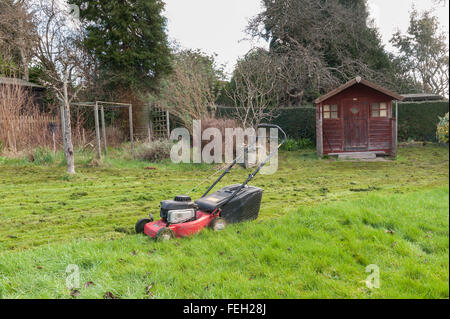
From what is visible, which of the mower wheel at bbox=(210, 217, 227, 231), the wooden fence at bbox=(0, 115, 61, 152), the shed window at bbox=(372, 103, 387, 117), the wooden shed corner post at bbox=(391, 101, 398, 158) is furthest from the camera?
the shed window at bbox=(372, 103, 387, 117)

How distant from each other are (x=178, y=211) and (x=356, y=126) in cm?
848

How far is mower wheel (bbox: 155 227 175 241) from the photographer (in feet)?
8.94

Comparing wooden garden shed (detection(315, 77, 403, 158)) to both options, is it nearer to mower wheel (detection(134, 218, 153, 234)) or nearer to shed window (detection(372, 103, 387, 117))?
shed window (detection(372, 103, 387, 117))

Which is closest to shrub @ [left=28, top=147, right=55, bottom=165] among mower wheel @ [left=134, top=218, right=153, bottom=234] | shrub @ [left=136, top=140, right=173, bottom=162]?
shrub @ [left=136, top=140, right=173, bottom=162]

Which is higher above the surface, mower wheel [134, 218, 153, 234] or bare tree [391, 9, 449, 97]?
bare tree [391, 9, 449, 97]

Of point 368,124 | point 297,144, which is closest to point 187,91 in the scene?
point 297,144

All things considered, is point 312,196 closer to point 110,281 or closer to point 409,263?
point 409,263

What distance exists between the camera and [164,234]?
2746 mm

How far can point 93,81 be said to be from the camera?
41.5 feet

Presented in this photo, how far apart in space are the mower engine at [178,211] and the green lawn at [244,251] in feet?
0.61

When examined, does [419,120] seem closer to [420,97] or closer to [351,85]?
[420,97]

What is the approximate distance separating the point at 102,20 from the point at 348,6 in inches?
470
